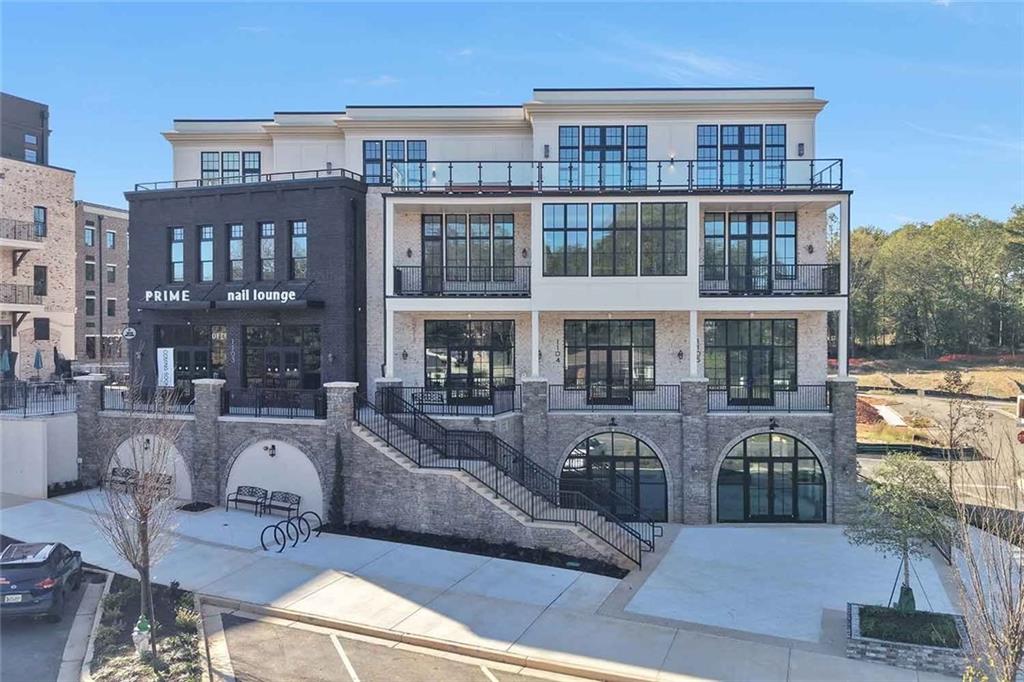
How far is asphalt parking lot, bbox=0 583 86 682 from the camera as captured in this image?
11.2 meters

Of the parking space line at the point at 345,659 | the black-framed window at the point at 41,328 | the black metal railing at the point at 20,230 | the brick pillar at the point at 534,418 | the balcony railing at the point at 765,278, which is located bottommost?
the parking space line at the point at 345,659

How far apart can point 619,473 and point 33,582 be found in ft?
48.3

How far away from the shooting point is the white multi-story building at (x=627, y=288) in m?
21.2

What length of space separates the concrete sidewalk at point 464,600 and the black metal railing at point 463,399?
5115mm

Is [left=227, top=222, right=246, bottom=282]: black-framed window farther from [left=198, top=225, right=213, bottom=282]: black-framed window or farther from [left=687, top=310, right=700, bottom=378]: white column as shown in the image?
[left=687, top=310, right=700, bottom=378]: white column

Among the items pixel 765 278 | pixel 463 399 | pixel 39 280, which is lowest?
pixel 463 399

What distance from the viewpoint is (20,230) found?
32844mm

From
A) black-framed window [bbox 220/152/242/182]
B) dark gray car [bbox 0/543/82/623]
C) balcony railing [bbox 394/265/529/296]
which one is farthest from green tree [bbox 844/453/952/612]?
black-framed window [bbox 220/152/242/182]

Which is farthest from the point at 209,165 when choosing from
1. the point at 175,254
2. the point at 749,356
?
the point at 749,356

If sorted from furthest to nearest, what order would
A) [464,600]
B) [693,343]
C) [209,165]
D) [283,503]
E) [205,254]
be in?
[209,165] < [205,254] < [693,343] < [283,503] < [464,600]

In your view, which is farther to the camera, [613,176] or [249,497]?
[613,176]

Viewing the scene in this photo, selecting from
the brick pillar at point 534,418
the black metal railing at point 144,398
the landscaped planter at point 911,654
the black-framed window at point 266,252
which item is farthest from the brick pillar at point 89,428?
the landscaped planter at point 911,654

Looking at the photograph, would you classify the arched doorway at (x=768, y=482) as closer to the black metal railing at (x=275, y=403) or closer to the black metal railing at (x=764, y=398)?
the black metal railing at (x=764, y=398)

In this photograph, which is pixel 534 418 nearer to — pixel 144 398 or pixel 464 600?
pixel 464 600
